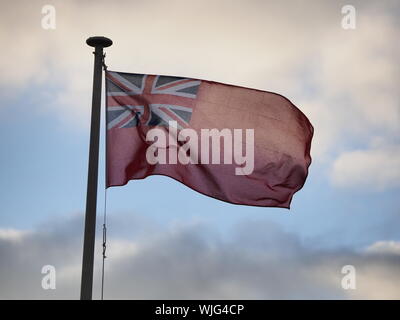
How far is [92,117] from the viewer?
48.7 feet

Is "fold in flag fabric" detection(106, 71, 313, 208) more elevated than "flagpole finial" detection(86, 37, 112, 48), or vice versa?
"flagpole finial" detection(86, 37, 112, 48)

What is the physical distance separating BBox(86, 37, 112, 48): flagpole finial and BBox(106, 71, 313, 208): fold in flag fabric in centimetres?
77

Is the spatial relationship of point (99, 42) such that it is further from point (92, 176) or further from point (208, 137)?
point (208, 137)

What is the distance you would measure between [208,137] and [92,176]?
3.04m

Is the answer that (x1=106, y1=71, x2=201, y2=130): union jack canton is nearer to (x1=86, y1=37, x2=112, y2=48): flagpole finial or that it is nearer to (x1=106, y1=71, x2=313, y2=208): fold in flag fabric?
(x1=106, y1=71, x2=313, y2=208): fold in flag fabric

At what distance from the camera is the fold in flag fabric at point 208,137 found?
51.3 feet

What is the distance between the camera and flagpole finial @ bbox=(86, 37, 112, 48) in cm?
1527

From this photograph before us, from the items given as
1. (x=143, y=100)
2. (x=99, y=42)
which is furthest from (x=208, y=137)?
(x=99, y=42)

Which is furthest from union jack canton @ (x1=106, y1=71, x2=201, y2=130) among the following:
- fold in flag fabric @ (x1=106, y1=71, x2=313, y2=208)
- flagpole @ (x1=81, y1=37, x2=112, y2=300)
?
flagpole @ (x1=81, y1=37, x2=112, y2=300)

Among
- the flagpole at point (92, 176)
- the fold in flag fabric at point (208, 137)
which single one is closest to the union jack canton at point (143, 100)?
the fold in flag fabric at point (208, 137)

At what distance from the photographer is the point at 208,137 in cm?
1638

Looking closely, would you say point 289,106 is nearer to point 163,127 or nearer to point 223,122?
point 223,122

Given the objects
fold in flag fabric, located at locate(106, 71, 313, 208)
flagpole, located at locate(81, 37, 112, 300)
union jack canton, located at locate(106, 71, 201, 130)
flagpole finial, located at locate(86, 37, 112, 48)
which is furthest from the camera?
union jack canton, located at locate(106, 71, 201, 130)
